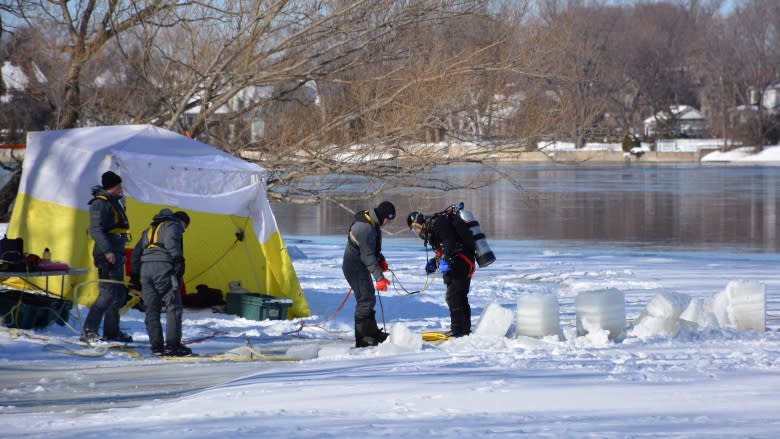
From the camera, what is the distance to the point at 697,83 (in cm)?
9281

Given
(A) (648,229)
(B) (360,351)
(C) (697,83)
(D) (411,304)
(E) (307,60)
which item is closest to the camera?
(B) (360,351)

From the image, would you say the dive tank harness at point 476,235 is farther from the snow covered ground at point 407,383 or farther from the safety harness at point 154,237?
the safety harness at point 154,237

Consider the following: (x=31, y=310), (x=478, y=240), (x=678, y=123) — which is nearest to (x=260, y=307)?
(x=31, y=310)

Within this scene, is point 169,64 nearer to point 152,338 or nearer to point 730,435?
point 152,338

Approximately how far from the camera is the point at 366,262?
9867 millimetres

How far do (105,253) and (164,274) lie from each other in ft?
3.51

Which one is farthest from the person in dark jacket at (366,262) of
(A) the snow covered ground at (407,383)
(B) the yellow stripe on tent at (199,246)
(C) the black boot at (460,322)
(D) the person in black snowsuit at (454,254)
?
(B) the yellow stripe on tent at (199,246)

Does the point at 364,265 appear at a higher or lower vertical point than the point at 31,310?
higher

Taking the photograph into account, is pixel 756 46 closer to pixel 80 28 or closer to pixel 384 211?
pixel 80 28

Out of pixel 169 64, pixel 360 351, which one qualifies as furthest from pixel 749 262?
pixel 360 351

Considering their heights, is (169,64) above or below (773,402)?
above

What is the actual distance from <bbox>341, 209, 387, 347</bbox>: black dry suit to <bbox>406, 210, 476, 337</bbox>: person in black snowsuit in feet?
2.09

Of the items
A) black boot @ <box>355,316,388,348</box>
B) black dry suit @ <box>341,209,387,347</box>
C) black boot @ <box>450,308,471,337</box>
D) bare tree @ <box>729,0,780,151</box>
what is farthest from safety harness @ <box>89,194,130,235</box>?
bare tree @ <box>729,0,780,151</box>

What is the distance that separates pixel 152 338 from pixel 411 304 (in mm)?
4536
